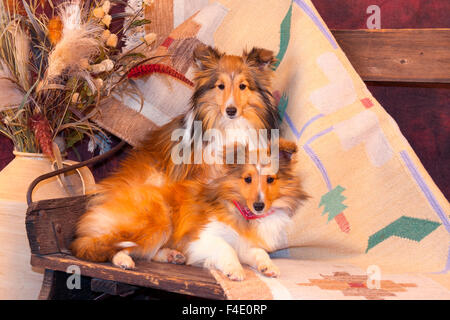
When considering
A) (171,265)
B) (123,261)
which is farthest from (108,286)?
(171,265)

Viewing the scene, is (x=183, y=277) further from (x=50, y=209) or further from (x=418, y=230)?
(x=418, y=230)

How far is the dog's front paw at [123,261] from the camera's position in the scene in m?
1.47

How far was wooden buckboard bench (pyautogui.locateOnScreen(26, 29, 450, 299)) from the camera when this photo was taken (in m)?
1.40

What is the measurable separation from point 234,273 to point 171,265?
10.4 inches

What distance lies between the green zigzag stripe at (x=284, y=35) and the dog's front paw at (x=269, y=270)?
2.95 feet

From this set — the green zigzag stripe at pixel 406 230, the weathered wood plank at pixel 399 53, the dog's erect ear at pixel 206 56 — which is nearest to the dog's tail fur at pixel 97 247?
the dog's erect ear at pixel 206 56

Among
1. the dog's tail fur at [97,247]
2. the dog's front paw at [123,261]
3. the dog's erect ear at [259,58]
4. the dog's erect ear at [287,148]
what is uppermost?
the dog's erect ear at [259,58]

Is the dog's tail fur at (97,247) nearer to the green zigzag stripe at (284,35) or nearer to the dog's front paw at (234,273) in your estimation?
the dog's front paw at (234,273)

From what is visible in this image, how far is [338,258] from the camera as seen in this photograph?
1721 mm

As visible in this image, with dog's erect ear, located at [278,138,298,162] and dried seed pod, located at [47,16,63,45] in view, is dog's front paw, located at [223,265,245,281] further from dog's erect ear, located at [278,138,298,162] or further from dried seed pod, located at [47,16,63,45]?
dried seed pod, located at [47,16,63,45]

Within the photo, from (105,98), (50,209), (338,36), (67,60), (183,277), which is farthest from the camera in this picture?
(338,36)

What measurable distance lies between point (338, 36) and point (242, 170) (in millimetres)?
994

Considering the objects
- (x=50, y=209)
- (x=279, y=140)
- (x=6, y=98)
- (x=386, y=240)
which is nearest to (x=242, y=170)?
(x=279, y=140)

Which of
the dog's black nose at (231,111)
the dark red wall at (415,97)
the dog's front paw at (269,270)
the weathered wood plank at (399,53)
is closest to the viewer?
the dog's front paw at (269,270)
